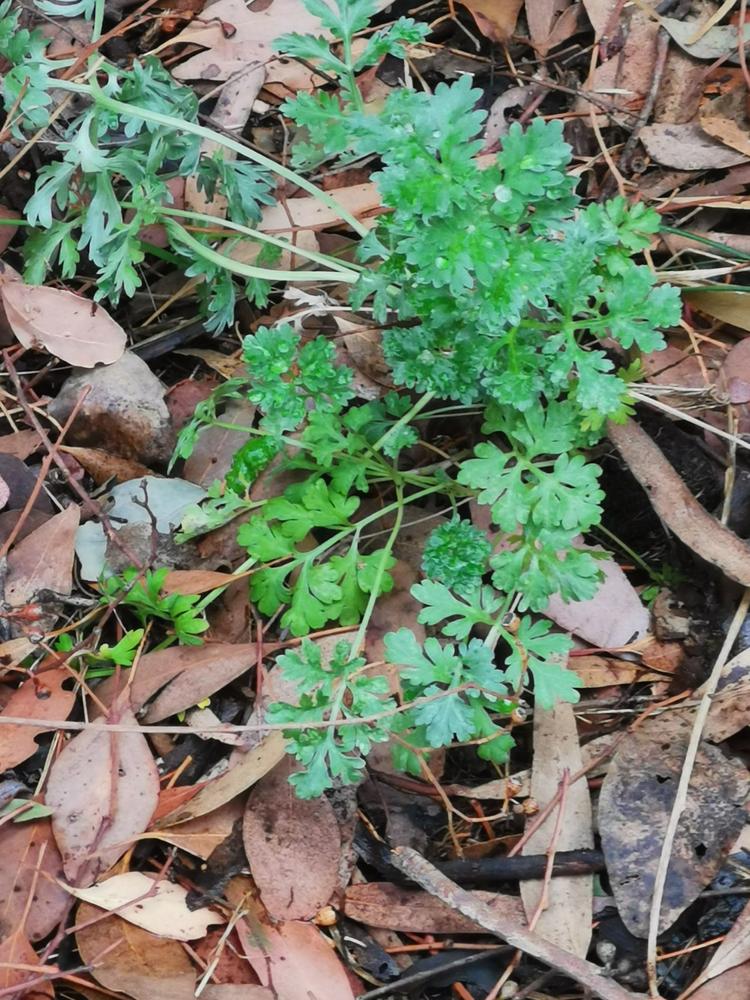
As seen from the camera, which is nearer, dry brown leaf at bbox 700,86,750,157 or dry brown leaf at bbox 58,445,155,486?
dry brown leaf at bbox 58,445,155,486

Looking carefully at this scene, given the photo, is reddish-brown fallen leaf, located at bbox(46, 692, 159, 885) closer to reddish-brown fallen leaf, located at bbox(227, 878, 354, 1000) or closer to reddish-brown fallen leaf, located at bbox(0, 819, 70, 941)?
reddish-brown fallen leaf, located at bbox(0, 819, 70, 941)

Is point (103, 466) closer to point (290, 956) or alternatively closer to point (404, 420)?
point (404, 420)

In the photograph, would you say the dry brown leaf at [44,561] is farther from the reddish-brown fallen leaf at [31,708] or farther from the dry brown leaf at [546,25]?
the dry brown leaf at [546,25]

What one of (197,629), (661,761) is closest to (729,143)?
(661,761)

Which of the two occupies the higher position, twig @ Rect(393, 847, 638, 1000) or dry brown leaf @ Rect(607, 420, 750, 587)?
dry brown leaf @ Rect(607, 420, 750, 587)

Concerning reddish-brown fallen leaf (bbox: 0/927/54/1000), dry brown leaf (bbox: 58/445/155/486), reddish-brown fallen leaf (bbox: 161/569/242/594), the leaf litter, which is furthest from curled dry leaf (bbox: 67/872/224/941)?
dry brown leaf (bbox: 58/445/155/486)

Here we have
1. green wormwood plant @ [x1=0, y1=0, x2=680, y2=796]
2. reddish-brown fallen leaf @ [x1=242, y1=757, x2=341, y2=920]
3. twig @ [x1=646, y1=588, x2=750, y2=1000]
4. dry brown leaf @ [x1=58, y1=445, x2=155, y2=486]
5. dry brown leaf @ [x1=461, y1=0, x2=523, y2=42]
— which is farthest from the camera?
dry brown leaf @ [x1=461, y1=0, x2=523, y2=42]

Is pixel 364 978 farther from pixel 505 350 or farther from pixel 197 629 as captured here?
pixel 505 350
